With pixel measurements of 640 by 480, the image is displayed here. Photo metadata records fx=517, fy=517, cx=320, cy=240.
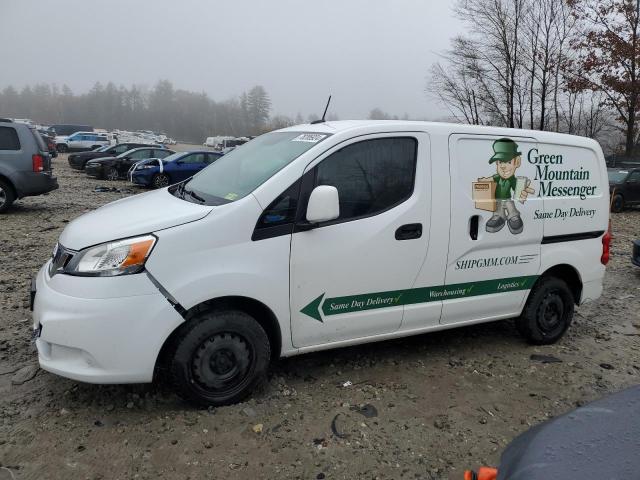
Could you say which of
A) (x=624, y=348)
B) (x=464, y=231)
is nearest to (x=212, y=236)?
(x=464, y=231)

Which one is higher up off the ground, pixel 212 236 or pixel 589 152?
pixel 589 152

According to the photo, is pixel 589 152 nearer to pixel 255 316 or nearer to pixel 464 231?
pixel 464 231

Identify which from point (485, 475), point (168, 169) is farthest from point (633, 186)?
point (485, 475)

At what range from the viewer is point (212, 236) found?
3.11 meters

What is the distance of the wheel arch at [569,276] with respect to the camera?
4.58m

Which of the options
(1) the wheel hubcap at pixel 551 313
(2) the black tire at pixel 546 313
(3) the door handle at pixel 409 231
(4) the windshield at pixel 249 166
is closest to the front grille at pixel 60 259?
(4) the windshield at pixel 249 166

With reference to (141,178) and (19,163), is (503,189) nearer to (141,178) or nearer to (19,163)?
(19,163)

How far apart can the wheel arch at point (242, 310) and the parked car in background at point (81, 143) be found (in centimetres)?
4116

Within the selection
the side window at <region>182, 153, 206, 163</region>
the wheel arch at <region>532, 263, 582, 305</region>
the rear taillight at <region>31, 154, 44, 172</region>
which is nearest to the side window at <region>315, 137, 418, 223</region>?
the wheel arch at <region>532, 263, 582, 305</region>

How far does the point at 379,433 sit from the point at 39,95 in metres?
153

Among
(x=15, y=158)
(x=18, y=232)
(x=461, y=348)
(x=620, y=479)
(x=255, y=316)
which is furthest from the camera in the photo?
(x=15, y=158)

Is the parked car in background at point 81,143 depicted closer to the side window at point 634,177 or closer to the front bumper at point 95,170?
the front bumper at point 95,170

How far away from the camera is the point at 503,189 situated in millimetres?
4125

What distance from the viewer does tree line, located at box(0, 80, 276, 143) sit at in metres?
112
